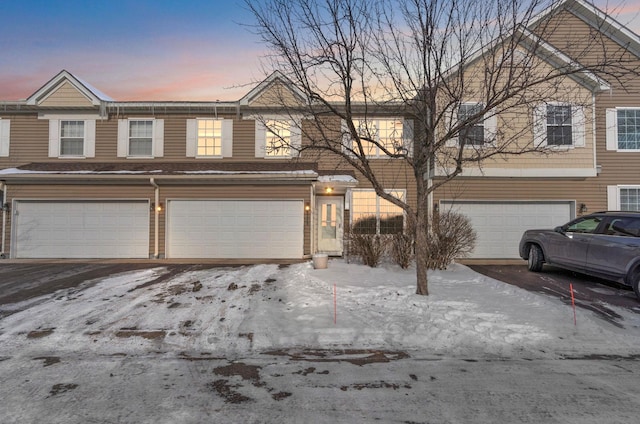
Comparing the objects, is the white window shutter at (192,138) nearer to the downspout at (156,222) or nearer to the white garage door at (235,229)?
the downspout at (156,222)

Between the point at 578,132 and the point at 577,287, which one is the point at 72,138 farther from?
the point at 578,132

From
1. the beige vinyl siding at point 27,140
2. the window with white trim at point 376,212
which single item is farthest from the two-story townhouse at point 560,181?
the beige vinyl siding at point 27,140

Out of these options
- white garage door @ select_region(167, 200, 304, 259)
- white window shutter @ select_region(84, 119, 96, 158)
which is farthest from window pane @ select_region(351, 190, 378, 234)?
white window shutter @ select_region(84, 119, 96, 158)

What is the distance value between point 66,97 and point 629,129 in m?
20.6

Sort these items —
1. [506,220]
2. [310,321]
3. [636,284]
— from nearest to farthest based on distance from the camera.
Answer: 1. [310,321]
2. [636,284]
3. [506,220]

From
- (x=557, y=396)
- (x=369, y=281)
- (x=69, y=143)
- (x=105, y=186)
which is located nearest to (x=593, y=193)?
(x=369, y=281)

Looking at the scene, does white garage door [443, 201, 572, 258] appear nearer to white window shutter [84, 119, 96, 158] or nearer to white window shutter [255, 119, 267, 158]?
white window shutter [255, 119, 267, 158]

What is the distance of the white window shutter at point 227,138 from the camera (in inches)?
537

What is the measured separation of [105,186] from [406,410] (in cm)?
1265

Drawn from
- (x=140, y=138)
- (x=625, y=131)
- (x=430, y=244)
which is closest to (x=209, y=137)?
(x=140, y=138)

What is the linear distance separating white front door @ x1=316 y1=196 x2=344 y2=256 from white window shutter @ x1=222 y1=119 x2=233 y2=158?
12.6 feet

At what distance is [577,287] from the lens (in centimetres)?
802

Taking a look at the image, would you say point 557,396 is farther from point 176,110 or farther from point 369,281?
point 176,110

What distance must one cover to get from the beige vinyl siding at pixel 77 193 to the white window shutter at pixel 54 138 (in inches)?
73.7
